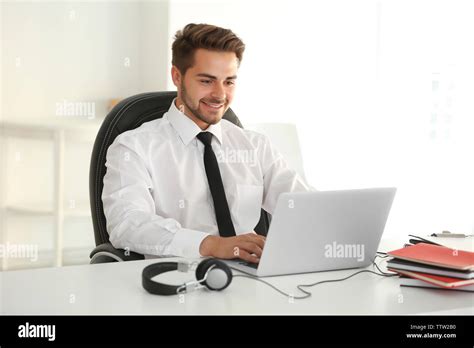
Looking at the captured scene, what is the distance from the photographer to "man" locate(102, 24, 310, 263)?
2.11 meters

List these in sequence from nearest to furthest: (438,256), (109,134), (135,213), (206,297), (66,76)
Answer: (206,297), (438,256), (135,213), (109,134), (66,76)

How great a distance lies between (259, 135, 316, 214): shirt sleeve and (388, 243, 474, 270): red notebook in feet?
2.71

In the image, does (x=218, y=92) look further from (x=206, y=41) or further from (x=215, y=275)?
(x=215, y=275)

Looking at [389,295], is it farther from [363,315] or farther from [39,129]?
[39,129]

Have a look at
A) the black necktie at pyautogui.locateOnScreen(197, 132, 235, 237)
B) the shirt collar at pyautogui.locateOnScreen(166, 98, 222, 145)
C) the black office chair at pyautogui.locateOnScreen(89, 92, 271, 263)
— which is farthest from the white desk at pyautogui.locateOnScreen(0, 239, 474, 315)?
the shirt collar at pyautogui.locateOnScreen(166, 98, 222, 145)

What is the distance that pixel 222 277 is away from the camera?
135 centimetres

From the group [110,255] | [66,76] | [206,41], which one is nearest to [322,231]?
[110,255]

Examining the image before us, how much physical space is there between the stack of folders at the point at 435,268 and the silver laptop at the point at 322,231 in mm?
91

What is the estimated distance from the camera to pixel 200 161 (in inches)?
90.2

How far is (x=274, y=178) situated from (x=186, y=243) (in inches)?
29.0

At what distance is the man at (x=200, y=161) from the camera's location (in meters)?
2.11

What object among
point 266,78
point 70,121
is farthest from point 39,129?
point 266,78

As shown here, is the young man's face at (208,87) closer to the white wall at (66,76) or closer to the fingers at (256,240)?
the fingers at (256,240)

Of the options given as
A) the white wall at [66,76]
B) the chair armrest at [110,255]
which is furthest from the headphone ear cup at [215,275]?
the white wall at [66,76]
